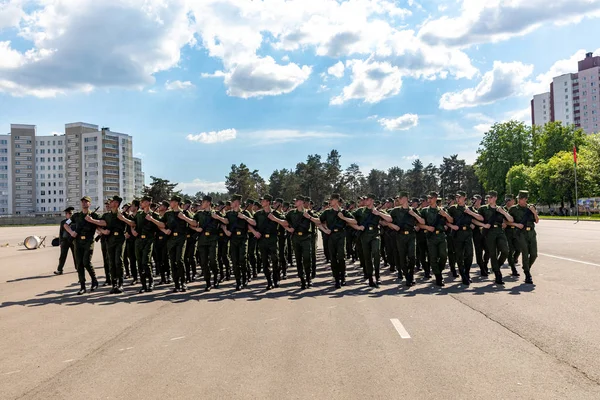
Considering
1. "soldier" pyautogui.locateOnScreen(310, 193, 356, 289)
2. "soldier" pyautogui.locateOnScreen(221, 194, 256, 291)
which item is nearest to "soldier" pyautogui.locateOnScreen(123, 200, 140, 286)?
"soldier" pyautogui.locateOnScreen(221, 194, 256, 291)

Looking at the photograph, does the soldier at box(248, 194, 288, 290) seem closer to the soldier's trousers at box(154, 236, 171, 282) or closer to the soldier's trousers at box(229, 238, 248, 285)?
the soldier's trousers at box(229, 238, 248, 285)

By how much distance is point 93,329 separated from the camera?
24.5ft

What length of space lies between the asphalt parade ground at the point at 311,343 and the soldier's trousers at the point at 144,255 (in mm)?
485

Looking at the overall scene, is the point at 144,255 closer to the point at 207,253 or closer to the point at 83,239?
the point at 207,253

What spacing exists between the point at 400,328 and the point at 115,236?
7.25 m

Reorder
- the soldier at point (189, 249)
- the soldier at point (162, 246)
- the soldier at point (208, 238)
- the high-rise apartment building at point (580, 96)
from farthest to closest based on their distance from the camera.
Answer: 1. the high-rise apartment building at point (580, 96)
2. the soldier at point (189, 249)
3. the soldier at point (162, 246)
4. the soldier at point (208, 238)

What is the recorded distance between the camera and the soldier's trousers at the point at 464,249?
36.9 ft

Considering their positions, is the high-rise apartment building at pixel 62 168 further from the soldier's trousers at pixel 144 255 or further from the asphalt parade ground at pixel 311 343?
the asphalt parade ground at pixel 311 343

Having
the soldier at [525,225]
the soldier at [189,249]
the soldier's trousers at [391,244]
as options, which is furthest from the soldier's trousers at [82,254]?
the soldier at [525,225]

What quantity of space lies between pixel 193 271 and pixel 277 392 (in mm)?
9485

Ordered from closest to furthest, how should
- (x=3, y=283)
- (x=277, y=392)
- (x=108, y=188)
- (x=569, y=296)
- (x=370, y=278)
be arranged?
1. (x=277, y=392)
2. (x=569, y=296)
3. (x=370, y=278)
4. (x=3, y=283)
5. (x=108, y=188)

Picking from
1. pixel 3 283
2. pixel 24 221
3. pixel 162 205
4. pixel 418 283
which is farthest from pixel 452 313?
pixel 24 221

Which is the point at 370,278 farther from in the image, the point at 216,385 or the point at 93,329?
the point at 216,385

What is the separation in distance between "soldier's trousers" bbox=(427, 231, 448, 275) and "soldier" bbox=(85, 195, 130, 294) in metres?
7.00
